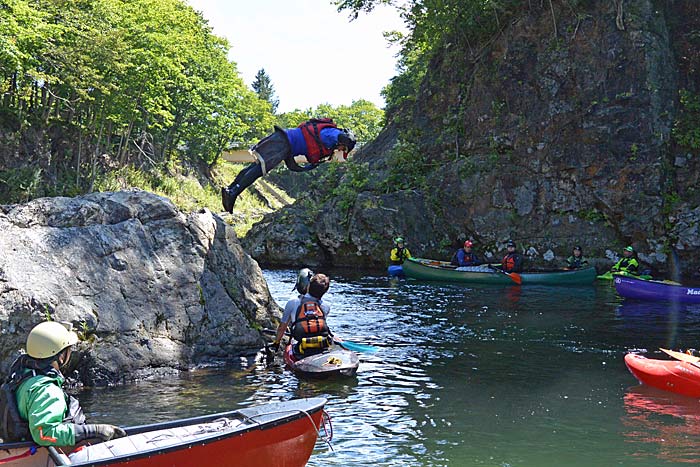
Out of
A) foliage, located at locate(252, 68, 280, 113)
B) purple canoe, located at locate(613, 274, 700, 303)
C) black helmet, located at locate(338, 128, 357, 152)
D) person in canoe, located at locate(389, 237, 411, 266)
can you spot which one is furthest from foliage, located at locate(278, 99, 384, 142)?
black helmet, located at locate(338, 128, 357, 152)

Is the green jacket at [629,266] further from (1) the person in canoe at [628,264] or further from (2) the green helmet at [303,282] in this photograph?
(2) the green helmet at [303,282]

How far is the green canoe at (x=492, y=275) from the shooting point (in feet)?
74.0

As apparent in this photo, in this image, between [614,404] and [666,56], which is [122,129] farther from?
[614,404]

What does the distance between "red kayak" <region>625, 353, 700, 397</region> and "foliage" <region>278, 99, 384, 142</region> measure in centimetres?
7071

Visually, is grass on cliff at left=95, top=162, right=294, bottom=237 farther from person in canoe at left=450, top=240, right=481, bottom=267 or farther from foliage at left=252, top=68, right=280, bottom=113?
foliage at left=252, top=68, right=280, bottom=113

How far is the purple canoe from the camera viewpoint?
18.4 metres

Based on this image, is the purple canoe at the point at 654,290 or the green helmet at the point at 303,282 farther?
the purple canoe at the point at 654,290

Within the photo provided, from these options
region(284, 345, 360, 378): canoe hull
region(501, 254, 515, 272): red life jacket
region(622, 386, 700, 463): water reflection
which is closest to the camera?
Answer: region(622, 386, 700, 463): water reflection

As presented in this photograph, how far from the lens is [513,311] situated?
17531 millimetres

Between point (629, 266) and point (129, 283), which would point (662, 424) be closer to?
point (129, 283)

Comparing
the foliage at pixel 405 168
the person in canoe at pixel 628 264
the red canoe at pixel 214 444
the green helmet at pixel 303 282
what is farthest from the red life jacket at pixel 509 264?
the red canoe at pixel 214 444

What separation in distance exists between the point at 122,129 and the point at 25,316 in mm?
32289

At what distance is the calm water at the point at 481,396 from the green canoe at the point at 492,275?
19.7ft

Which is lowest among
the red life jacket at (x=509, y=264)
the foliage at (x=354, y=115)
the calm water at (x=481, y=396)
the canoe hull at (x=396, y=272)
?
the calm water at (x=481, y=396)
